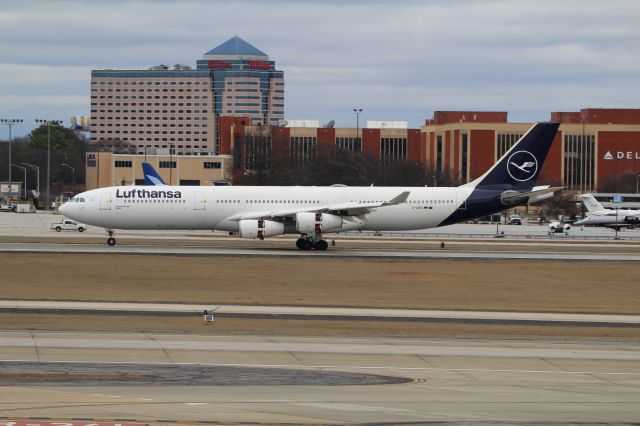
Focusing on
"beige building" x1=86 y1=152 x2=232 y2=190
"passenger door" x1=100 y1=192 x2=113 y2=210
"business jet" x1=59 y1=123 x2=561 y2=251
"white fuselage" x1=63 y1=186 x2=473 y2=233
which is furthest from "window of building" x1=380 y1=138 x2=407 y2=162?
"passenger door" x1=100 y1=192 x2=113 y2=210

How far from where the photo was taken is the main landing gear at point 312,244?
2458 inches

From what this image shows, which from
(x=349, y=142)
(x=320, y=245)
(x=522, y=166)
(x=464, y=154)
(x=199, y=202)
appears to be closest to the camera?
(x=199, y=202)

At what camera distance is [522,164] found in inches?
2621

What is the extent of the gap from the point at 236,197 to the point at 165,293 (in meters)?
22.4

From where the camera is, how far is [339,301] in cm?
4003

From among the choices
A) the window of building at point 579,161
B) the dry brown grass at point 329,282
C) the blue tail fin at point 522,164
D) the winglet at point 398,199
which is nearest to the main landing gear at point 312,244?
the winglet at point 398,199

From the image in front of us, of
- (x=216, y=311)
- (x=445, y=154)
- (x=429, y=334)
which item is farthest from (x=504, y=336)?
(x=445, y=154)

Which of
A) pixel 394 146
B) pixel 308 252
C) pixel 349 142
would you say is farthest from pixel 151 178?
pixel 394 146

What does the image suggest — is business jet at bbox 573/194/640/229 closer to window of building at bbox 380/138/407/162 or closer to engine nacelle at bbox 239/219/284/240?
engine nacelle at bbox 239/219/284/240

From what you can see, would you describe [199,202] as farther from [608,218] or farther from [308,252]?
[608,218]

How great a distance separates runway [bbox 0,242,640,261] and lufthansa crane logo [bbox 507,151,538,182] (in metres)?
4.73

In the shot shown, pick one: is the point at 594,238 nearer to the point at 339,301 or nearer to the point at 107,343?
the point at 339,301

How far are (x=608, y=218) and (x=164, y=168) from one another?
69.2 metres

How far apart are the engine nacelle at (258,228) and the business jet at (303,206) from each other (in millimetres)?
56
